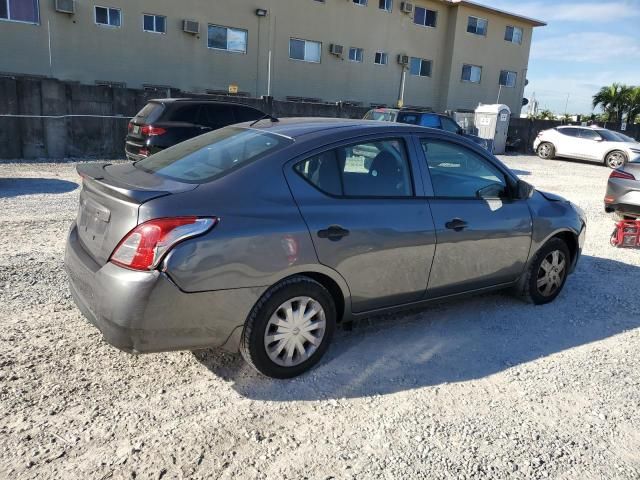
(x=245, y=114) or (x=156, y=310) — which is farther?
(x=245, y=114)

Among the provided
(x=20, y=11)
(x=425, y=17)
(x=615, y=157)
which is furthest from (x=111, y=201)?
(x=425, y=17)

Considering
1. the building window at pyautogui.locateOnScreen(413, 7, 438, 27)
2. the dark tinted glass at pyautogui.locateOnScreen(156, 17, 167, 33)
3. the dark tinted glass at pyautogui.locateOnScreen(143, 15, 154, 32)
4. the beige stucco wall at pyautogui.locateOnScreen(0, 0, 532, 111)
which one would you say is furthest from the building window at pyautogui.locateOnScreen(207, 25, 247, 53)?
the building window at pyautogui.locateOnScreen(413, 7, 438, 27)

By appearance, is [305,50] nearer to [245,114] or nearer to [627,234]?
[245,114]

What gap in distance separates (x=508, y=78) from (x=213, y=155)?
104 feet

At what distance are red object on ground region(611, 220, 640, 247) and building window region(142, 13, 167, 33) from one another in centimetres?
1786

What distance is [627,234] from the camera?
285 inches

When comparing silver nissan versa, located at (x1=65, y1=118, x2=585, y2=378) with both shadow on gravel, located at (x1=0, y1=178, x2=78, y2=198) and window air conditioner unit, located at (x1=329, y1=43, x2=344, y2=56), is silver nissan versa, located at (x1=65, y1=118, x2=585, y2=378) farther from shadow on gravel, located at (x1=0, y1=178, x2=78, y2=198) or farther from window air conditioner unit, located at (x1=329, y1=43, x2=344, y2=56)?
window air conditioner unit, located at (x1=329, y1=43, x2=344, y2=56)

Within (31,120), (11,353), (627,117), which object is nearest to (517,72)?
(627,117)

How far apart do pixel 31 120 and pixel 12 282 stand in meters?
10.0

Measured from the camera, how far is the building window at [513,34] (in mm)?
30406

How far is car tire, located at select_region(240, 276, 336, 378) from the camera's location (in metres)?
3.14

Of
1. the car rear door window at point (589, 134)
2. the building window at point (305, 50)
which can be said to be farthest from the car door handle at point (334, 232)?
the building window at point (305, 50)

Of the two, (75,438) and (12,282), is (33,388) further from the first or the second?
(12,282)

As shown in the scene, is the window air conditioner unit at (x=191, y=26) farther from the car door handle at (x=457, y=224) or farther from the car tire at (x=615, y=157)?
the car door handle at (x=457, y=224)
